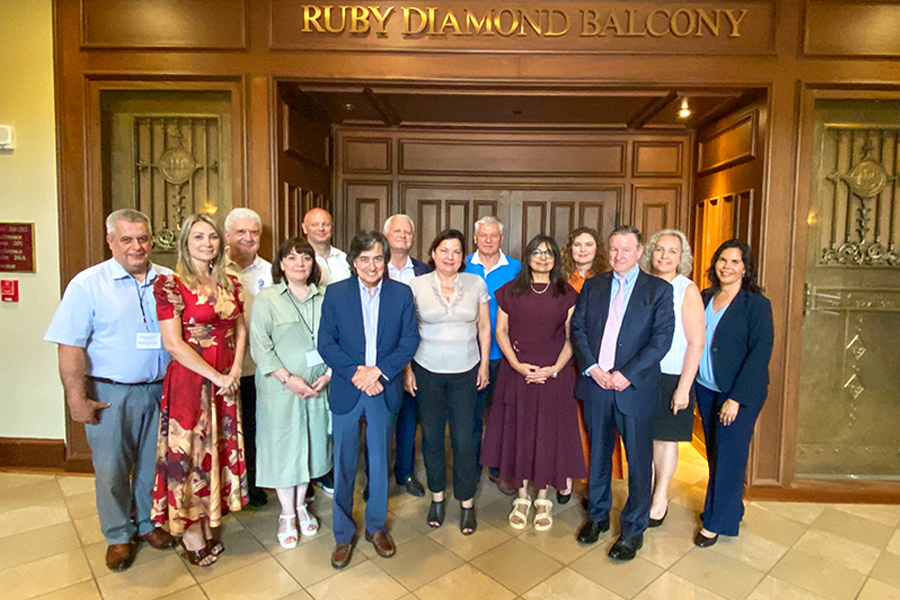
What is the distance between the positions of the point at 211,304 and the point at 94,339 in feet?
2.06

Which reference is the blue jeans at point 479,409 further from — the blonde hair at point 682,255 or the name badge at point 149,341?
the name badge at point 149,341

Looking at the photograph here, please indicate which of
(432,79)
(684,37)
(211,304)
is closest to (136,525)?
(211,304)

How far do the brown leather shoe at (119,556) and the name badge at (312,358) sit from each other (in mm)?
1232

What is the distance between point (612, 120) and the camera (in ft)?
13.8

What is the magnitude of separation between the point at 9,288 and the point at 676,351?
13.7ft

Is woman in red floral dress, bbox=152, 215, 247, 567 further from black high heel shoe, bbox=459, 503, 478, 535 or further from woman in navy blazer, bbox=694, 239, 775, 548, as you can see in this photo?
woman in navy blazer, bbox=694, 239, 775, 548

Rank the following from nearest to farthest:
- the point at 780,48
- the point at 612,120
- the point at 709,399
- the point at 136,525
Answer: the point at 136,525 < the point at 709,399 < the point at 780,48 < the point at 612,120

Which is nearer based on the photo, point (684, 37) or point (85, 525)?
point (85, 525)

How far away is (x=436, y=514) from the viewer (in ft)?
9.29

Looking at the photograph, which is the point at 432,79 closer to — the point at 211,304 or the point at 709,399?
the point at 211,304

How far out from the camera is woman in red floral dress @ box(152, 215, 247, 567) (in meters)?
2.31

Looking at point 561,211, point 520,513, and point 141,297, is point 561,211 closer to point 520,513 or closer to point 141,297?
point 520,513

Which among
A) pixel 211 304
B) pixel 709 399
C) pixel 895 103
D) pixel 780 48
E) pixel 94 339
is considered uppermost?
pixel 780 48

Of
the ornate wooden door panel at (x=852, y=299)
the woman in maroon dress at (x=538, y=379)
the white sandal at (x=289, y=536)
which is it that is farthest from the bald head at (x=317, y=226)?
the ornate wooden door panel at (x=852, y=299)
